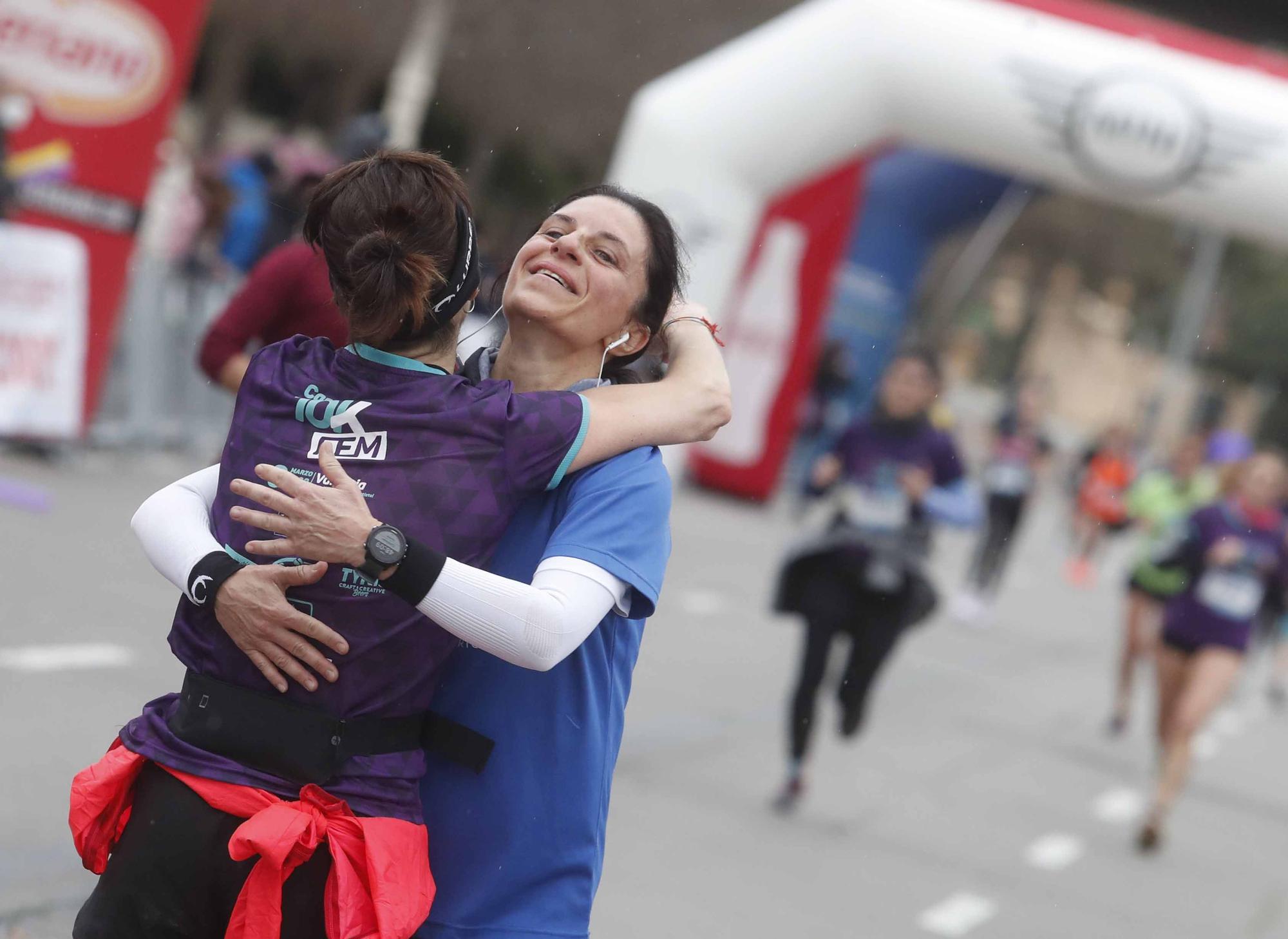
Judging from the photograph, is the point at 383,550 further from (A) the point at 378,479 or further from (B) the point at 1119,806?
(B) the point at 1119,806

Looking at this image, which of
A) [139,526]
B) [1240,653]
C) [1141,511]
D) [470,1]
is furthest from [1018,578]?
[139,526]

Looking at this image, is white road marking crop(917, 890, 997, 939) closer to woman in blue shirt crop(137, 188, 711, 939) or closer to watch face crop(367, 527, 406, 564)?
woman in blue shirt crop(137, 188, 711, 939)

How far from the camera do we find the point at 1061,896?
623cm

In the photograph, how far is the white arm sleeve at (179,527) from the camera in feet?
7.02

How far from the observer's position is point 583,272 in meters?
2.30

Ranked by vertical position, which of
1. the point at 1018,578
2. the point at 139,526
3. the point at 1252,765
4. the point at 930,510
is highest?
the point at 139,526

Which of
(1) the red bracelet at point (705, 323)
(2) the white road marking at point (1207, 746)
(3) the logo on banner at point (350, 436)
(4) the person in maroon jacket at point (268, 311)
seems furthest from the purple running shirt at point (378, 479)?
(2) the white road marking at point (1207, 746)

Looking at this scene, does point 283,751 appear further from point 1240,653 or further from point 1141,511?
point 1141,511

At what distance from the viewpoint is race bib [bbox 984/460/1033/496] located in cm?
1362

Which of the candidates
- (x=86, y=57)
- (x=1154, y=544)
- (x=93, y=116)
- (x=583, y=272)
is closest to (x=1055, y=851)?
(x=1154, y=544)

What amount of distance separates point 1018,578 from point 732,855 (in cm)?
1288

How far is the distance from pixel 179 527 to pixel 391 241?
458 mm

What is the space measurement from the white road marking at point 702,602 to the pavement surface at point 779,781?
3cm

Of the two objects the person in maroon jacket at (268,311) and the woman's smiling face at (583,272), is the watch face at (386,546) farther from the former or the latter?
the person in maroon jacket at (268,311)
